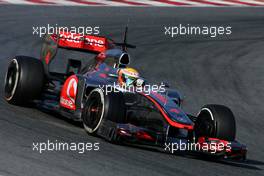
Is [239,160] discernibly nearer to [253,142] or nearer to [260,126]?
[253,142]

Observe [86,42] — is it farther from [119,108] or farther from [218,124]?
[218,124]

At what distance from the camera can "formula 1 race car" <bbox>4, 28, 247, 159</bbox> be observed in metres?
9.53

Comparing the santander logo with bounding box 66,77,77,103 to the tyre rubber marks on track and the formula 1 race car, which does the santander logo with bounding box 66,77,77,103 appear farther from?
the tyre rubber marks on track

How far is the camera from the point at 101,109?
9852 mm

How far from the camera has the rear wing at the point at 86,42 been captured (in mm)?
12445

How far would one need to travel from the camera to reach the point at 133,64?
17.4 m

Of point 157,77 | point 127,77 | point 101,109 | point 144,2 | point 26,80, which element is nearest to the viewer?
point 101,109

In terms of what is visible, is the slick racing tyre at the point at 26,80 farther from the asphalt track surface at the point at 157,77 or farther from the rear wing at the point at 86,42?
the rear wing at the point at 86,42

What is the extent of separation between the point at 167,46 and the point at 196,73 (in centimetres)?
283

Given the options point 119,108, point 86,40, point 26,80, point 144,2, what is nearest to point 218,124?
point 119,108

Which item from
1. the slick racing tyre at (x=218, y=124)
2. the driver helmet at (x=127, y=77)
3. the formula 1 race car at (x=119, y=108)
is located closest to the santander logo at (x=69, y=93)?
the formula 1 race car at (x=119, y=108)

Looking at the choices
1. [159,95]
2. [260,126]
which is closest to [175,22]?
[260,126]

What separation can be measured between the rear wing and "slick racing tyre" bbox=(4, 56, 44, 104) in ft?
3.58

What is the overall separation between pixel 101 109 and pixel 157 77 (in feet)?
21.2
